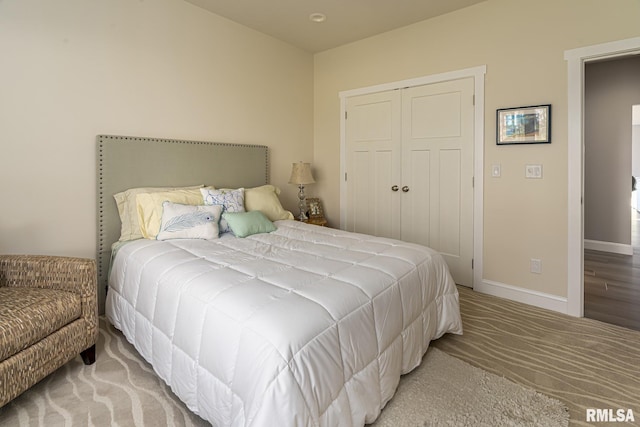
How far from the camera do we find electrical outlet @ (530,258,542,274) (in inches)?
119

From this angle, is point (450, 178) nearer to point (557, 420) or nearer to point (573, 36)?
point (573, 36)

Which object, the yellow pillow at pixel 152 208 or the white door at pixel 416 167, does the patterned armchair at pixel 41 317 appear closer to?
the yellow pillow at pixel 152 208

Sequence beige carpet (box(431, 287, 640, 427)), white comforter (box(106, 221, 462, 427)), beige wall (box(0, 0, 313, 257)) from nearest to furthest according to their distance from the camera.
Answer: white comforter (box(106, 221, 462, 427))
beige carpet (box(431, 287, 640, 427))
beige wall (box(0, 0, 313, 257))

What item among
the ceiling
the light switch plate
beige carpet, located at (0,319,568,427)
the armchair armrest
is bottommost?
beige carpet, located at (0,319,568,427)

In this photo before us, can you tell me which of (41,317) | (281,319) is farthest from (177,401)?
(281,319)

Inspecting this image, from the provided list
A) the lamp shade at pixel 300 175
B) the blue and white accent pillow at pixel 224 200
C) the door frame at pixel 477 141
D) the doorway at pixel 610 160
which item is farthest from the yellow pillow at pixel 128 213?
the doorway at pixel 610 160

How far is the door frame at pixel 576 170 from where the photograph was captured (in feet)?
8.97

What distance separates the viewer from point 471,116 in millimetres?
3311

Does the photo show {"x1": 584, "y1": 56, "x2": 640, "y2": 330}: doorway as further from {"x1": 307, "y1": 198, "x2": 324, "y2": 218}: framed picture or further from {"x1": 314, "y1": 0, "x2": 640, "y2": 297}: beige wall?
{"x1": 307, "y1": 198, "x2": 324, "y2": 218}: framed picture

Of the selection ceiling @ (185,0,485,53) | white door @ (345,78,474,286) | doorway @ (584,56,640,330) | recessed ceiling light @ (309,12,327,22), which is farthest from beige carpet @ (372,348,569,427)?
doorway @ (584,56,640,330)

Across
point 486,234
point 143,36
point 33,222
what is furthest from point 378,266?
point 143,36

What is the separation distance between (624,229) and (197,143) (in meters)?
5.62

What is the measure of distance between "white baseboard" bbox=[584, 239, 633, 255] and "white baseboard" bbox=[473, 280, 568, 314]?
A: 9.33ft

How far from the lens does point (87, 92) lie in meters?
2.63
